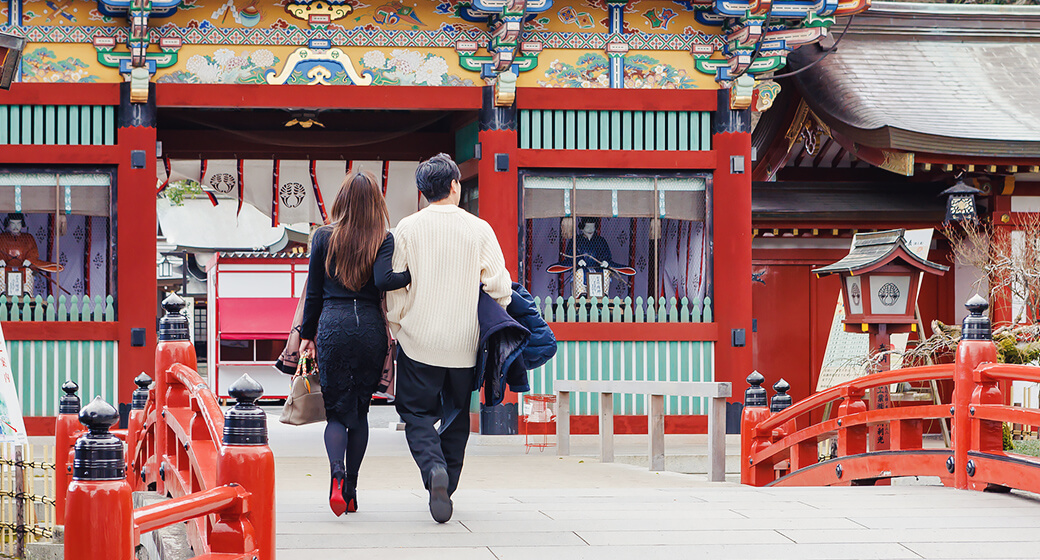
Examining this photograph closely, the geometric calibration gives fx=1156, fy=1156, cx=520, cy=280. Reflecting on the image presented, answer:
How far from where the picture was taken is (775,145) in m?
15.2

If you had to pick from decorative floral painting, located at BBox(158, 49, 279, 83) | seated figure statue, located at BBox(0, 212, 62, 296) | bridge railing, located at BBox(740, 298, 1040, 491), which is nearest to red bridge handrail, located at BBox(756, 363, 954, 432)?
bridge railing, located at BBox(740, 298, 1040, 491)

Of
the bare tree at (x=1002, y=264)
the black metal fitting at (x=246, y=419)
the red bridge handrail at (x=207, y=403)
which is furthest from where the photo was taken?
the bare tree at (x=1002, y=264)

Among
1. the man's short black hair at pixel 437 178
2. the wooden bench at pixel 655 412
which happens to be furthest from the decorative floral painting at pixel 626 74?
the man's short black hair at pixel 437 178

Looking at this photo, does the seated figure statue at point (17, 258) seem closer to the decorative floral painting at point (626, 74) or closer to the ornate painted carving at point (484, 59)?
the ornate painted carving at point (484, 59)

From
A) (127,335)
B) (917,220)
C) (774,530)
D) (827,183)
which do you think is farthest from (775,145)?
(774,530)

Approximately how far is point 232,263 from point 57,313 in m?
10.9

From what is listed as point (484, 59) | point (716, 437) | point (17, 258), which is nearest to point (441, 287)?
point (716, 437)

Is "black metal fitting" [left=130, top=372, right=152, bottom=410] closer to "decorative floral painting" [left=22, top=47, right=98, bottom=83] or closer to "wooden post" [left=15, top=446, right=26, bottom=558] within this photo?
"wooden post" [left=15, top=446, right=26, bottom=558]

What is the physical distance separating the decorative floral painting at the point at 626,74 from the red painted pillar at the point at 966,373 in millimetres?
5212

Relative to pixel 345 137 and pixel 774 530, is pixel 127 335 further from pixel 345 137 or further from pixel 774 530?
pixel 774 530

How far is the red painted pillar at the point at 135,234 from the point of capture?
1098 cm

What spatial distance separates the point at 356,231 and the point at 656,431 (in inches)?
188

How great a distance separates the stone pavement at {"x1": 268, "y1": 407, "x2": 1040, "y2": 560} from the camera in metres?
4.55

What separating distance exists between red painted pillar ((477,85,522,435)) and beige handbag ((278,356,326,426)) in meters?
6.05
